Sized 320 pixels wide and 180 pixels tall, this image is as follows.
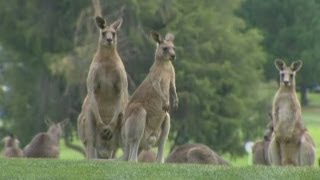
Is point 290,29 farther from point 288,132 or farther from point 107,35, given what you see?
point 107,35

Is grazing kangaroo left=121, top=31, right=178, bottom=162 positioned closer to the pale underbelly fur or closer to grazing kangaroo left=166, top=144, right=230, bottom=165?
the pale underbelly fur

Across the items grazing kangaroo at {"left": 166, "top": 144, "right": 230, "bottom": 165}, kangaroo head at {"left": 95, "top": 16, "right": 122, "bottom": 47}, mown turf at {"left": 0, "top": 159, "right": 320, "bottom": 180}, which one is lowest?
mown turf at {"left": 0, "top": 159, "right": 320, "bottom": 180}

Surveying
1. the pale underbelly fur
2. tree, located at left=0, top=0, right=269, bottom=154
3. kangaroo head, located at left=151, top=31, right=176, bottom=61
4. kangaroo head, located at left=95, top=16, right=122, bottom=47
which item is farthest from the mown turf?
tree, located at left=0, top=0, right=269, bottom=154

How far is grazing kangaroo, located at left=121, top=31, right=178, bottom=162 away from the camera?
1510cm

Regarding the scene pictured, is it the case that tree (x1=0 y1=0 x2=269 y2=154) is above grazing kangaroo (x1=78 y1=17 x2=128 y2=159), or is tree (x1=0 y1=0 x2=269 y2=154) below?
above

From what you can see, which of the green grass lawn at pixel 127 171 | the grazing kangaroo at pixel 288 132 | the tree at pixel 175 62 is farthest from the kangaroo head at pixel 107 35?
the tree at pixel 175 62

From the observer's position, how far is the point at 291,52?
6125 cm

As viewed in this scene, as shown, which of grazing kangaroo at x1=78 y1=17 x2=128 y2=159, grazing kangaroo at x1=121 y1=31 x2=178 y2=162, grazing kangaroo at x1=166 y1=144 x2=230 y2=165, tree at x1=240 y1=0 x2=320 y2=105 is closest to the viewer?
grazing kangaroo at x1=121 y1=31 x2=178 y2=162

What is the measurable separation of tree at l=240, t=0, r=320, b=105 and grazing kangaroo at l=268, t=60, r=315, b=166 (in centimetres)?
4012

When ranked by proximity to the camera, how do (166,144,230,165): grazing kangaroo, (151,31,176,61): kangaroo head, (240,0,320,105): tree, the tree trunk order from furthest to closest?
the tree trunk
(240,0,320,105): tree
(166,144,230,165): grazing kangaroo
(151,31,176,61): kangaroo head

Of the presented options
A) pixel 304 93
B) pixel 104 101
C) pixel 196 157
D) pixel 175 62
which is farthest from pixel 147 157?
pixel 304 93

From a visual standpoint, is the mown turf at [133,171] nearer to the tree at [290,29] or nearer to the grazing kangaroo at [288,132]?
the grazing kangaroo at [288,132]

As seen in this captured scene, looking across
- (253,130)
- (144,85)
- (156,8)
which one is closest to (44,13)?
(156,8)

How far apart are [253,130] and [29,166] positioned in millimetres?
29038
